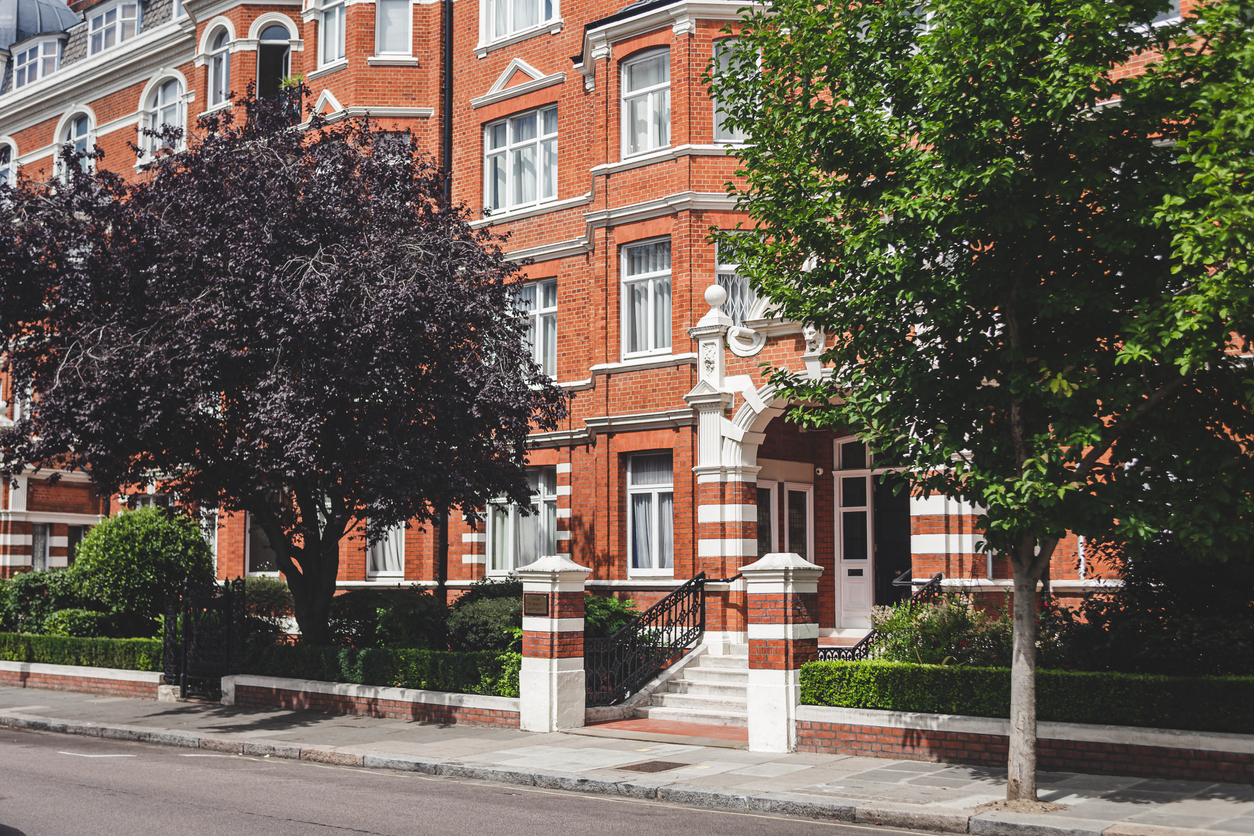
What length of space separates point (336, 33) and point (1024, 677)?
22203 millimetres

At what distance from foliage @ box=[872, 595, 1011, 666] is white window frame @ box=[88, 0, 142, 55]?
91.5ft

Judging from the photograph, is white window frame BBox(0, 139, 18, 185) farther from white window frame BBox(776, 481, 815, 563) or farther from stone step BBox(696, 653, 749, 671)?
stone step BBox(696, 653, 749, 671)

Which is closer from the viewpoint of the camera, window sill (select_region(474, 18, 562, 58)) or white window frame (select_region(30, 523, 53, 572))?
window sill (select_region(474, 18, 562, 58))

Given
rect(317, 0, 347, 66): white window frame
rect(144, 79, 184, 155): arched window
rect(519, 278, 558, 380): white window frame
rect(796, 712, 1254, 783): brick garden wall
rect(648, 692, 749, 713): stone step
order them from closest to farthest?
rect(796, 712, 1254, 783): brick garden wall < rect(648, 692, 749, 713): stone step < rect(519, 278, 558, 380): white window frame < rect(317, 0, 347, 66): white window frame < rect(144, 79, 184, 155): arched window

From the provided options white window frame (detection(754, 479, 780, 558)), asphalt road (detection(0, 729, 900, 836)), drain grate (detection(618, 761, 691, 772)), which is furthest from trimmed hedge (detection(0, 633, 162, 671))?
drain grate (detection(618, 761, 691, 772))

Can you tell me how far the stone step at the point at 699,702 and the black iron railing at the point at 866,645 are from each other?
146cm

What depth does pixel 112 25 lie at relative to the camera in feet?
109

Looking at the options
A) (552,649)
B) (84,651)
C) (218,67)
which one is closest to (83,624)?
(84,651)

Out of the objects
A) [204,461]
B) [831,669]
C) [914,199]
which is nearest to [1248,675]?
[831,669]

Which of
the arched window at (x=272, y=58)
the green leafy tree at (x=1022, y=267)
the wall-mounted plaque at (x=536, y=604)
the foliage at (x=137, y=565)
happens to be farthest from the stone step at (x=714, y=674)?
the arched window at (x=272, y=58)

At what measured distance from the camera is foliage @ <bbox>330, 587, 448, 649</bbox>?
18.2 metres

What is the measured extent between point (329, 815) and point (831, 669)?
6021 millimetres

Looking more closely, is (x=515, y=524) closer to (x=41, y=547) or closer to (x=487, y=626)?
(x=487, y=626)

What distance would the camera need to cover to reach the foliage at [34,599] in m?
24.6
